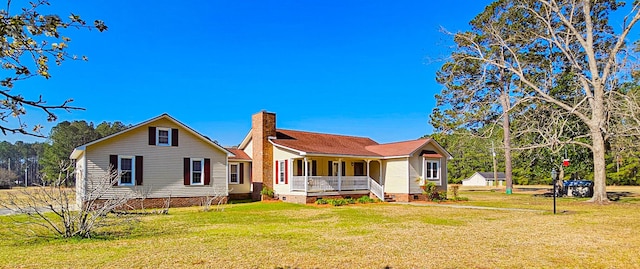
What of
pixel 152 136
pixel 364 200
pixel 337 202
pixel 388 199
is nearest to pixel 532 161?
pixel 388 199

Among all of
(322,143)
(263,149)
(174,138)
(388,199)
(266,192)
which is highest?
(174,138)

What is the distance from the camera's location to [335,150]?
80.3 feet

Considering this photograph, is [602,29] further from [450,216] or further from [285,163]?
[285,163]

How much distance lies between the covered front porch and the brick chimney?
6.21ft

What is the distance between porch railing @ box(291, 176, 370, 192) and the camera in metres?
22.7

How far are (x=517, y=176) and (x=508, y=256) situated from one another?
61187mm

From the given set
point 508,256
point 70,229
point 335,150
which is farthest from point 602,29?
point 70,229

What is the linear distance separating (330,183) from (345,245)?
14.0m

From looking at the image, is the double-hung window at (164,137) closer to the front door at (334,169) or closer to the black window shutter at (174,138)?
the black window shutter at (174,138)

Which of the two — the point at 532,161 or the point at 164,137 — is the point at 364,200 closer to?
the point at 164,137

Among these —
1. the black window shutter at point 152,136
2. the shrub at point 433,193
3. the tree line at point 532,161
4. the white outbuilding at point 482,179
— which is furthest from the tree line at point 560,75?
the white outbuilding at point 482,179

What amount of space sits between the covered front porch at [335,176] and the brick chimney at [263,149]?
1894mm

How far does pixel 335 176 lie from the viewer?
80.9ft

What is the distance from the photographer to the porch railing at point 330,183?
74.4 ft
